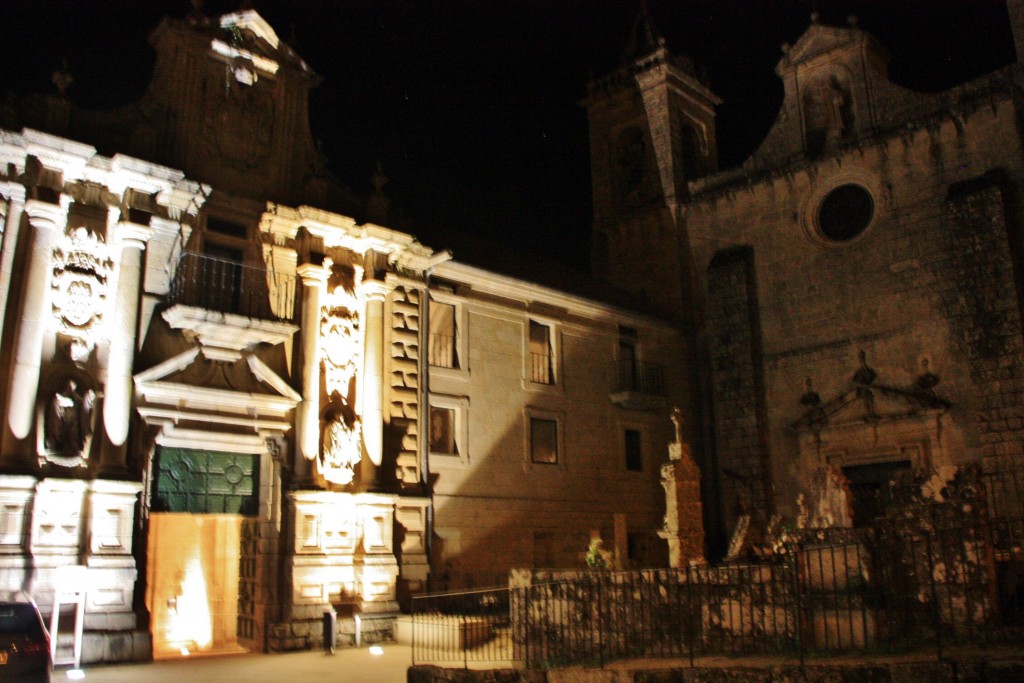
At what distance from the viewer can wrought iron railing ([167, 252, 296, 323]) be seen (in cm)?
1559

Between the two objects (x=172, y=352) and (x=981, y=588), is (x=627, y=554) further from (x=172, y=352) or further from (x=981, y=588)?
(x=981, y=588)

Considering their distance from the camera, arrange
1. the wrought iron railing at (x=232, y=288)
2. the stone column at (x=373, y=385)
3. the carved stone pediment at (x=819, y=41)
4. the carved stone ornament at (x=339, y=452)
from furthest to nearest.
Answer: the carved stone pediment at (x=819, y=41)
the stone column at (x=373, y=385)
the carved stone ornament at (x=339, y=452)
the wrought iron railing at (x=232, y=288)

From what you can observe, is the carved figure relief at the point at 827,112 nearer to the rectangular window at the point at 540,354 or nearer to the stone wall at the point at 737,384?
the stone wall at the point at 737,384

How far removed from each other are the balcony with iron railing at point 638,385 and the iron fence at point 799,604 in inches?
→ 514

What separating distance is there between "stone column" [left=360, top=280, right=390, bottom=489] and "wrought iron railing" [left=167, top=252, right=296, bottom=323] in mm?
1723

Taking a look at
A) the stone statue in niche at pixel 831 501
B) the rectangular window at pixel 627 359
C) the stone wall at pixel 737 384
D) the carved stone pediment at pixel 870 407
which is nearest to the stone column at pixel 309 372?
the stone statue in niche at pixel 831 501

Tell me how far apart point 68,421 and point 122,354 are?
4.73ft

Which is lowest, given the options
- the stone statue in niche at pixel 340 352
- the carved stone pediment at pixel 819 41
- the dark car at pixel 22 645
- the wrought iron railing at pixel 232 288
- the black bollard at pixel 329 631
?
the black bollard at pixel 329 631

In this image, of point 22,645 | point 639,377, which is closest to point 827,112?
point 639,377

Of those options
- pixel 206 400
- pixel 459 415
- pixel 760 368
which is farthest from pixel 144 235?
pixel 760 368

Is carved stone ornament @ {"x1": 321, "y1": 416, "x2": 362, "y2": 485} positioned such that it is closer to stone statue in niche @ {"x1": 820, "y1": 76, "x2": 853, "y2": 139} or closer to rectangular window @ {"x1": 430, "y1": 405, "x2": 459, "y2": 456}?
rectangular window @ {"x1": 430, "y1": 405, "x2": 459, "y2": 456}

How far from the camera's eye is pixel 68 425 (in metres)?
13.8

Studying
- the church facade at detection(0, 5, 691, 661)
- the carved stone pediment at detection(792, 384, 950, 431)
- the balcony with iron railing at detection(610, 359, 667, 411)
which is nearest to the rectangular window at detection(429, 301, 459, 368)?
the church facade at detection(0, 5, 691, 661)

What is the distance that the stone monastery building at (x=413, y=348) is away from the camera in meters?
14.3
